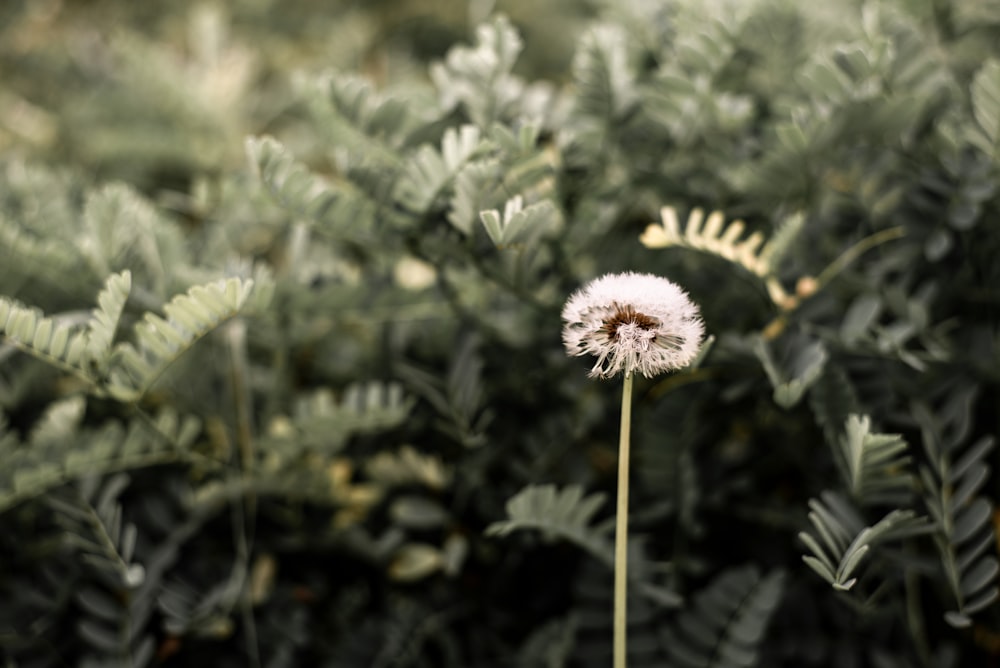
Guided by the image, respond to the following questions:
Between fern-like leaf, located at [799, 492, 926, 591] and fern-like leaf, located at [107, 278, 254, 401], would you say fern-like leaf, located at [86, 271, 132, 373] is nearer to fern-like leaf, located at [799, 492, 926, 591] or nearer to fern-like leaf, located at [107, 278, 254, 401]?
fern-like leaf, located at [107, 278, 254, 401]

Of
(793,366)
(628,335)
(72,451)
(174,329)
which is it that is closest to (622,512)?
(628,335)

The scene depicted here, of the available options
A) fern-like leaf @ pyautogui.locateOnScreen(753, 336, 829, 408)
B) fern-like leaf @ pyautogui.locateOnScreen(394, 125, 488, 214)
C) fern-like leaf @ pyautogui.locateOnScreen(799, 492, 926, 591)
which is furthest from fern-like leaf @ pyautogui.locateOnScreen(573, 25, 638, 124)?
fern-like leaf @ pyautogui.locateOnScreen(799, 492, 926, 591)

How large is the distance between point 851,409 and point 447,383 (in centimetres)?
35

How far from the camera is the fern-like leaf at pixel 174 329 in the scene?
573mm

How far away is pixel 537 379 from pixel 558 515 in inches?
7.6

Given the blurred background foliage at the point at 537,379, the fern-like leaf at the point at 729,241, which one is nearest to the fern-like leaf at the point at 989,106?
the blurred background foliage at the point at 537,379

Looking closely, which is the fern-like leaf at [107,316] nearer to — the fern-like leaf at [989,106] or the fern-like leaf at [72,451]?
the fern-like leaf at [72,451]

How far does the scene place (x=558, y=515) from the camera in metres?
0.62

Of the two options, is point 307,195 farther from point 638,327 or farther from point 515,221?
point 638,327

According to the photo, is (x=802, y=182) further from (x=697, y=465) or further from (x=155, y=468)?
(x=155, y=468)

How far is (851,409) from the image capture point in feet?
2.00

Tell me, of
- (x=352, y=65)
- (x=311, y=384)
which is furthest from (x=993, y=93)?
(x=352, y=65)

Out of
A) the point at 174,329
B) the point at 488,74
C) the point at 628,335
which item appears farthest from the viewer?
the point at 488,74

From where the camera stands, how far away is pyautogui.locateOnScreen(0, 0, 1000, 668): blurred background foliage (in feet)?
2.09
